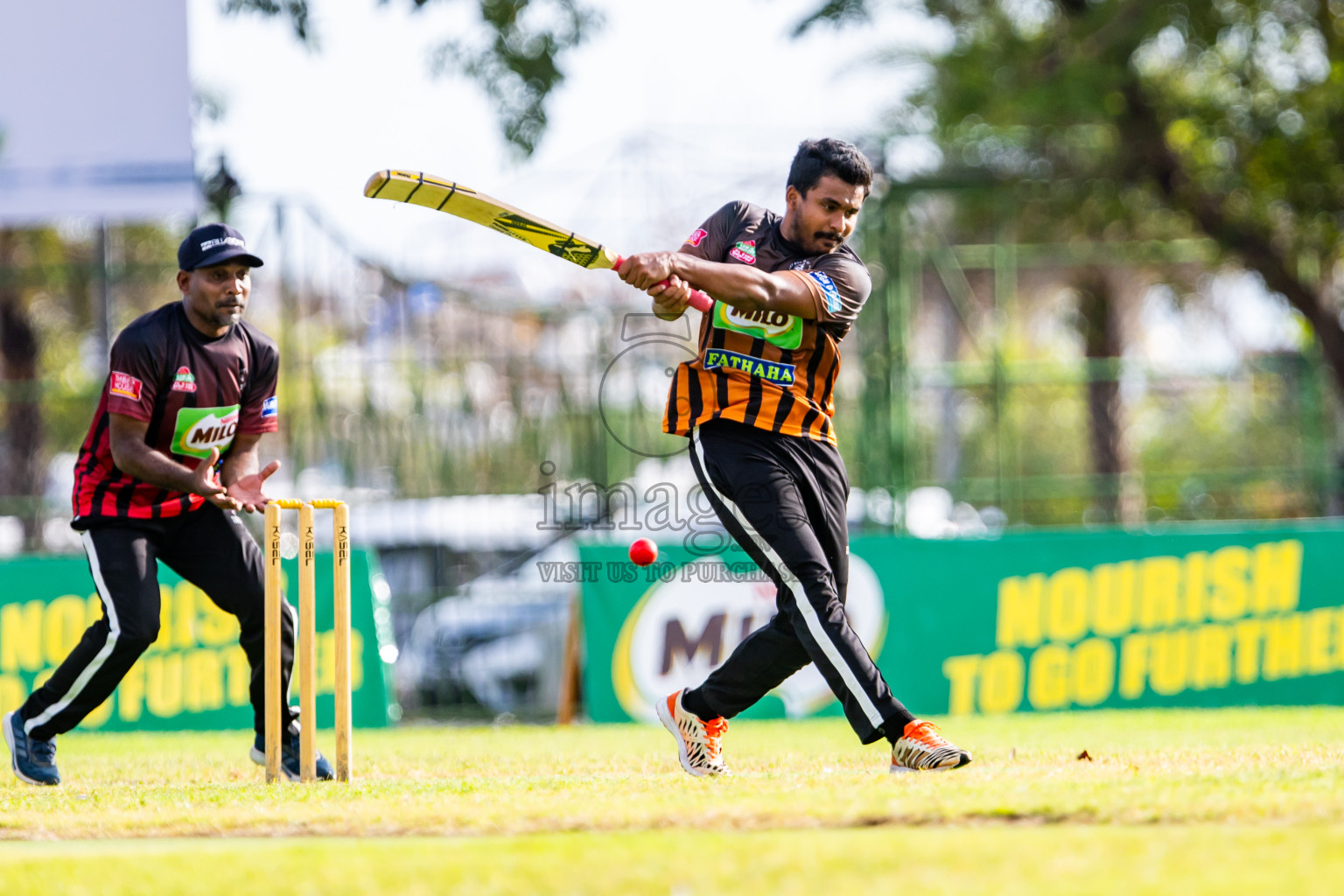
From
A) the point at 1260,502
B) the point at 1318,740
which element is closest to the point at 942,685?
the point at 1318,740

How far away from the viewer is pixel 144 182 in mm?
10758

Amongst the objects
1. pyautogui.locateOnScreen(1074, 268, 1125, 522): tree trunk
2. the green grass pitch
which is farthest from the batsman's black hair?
pyautogui.locateOnScreen(1074, 268, 1125, 522): tree trunk

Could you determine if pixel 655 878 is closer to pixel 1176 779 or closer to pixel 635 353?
pixel 1176 779

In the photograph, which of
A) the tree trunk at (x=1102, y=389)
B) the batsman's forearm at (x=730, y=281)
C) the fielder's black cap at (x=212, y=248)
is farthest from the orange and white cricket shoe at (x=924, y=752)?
the tree trunk at (x=1102, y=389)

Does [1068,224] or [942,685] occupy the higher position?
[1068,224]

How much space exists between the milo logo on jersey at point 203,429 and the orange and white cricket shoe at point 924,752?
290 centimetres

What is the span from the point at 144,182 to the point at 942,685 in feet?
23.1

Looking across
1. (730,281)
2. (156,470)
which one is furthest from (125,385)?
(730,281)

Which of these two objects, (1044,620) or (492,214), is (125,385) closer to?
(492,214)

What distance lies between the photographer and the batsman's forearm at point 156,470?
17.3ft

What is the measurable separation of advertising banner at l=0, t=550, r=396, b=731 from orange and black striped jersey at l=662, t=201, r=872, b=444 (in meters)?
5.16

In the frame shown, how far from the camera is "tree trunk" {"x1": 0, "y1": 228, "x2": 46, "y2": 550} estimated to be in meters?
12.2

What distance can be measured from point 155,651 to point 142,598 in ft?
14.2

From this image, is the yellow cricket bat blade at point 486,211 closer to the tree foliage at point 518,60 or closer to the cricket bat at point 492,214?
the cricket bat at point 492,214
